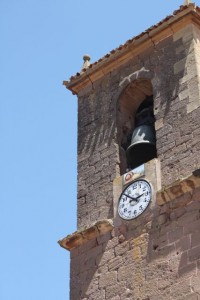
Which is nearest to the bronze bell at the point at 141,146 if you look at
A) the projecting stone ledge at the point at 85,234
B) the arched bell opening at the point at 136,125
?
the arched bell opening at the point at 136,125

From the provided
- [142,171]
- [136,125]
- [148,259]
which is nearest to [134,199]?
[142,171]

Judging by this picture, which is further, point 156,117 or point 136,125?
point 136,125

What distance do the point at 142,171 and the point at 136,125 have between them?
1.49 metres

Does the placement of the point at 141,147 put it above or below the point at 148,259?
above

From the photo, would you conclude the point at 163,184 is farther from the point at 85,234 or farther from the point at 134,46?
the point at 134,46

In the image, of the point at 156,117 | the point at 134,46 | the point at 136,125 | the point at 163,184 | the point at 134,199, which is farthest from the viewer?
the point at 134,46

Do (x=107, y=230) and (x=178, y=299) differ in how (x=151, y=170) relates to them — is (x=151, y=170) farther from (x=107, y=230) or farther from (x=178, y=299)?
(x=178, y=299)

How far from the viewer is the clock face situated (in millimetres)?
12234

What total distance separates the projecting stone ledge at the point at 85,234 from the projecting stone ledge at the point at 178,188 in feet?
2.77

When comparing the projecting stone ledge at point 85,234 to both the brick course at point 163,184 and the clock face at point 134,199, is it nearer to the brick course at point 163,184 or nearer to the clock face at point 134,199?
the brick course at point 163,184

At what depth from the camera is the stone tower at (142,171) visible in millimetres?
11555

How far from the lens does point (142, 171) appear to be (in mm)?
12633

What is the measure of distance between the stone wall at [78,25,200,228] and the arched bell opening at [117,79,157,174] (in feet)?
0.33


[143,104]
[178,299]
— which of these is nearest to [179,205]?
[178,299]
